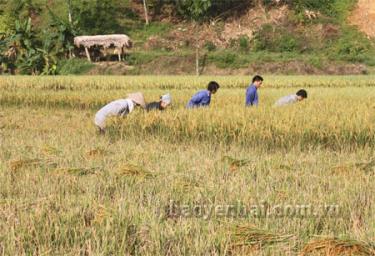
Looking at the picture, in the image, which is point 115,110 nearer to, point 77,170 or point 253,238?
point 77,170

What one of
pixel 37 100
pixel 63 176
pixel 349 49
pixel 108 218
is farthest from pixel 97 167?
pixel 349 49

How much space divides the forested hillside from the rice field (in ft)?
55.0

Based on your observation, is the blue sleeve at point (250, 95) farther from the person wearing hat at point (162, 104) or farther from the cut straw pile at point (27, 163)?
the cut straw pile at point (27, 163)

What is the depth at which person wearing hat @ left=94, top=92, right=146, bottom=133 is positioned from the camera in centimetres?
752

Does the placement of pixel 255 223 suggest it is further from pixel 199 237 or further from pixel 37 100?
pixel 37 100

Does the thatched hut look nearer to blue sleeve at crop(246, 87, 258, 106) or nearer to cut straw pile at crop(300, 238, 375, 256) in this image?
blue sleeve at crop(246, 87, 258, 106)

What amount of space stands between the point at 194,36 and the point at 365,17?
987 centimetres

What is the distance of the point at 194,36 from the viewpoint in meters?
30.5

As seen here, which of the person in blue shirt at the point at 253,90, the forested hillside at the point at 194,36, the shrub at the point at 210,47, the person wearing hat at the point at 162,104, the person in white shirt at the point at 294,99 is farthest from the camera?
the shrub at the point at 210,47

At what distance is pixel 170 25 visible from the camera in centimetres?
3184

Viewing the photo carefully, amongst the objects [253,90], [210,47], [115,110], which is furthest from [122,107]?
[210,47]

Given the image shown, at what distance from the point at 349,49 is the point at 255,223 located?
82.9 feet

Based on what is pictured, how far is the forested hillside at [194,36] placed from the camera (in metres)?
25.4

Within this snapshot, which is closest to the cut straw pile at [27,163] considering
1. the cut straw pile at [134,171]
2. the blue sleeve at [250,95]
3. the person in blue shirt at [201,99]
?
the cut straw pile at [134,171]
